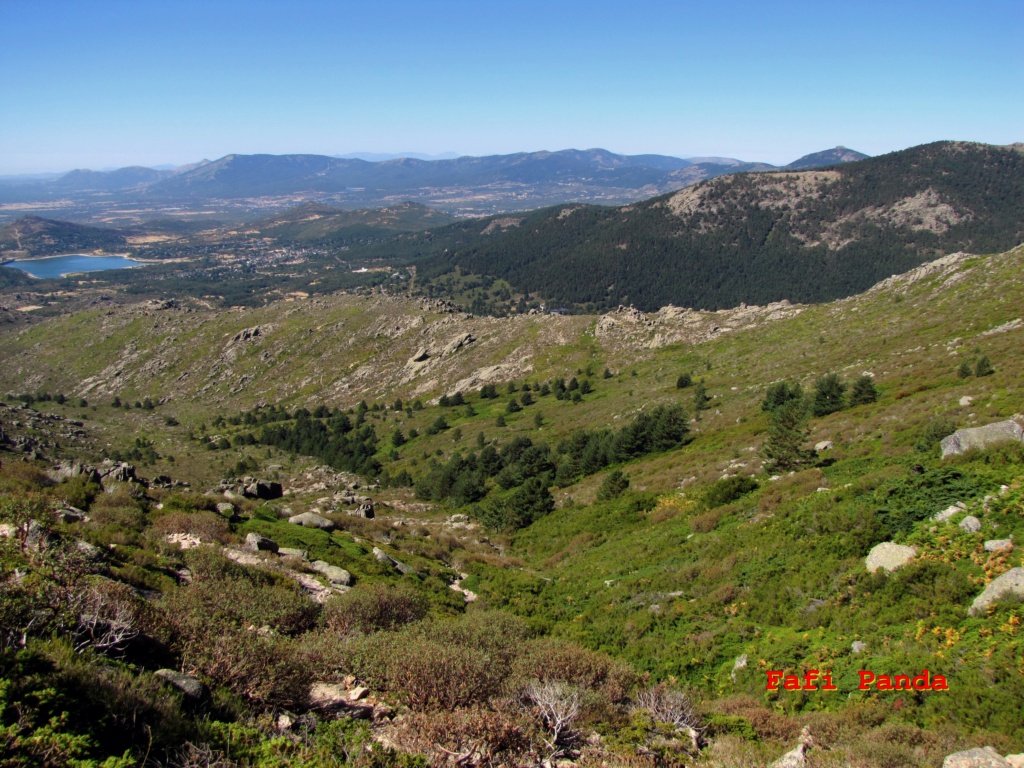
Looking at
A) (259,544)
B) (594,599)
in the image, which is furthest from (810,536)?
(259,544)

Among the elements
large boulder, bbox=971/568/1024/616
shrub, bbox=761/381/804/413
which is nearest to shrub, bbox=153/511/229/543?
large boulder, bbox=971/568/1024/616

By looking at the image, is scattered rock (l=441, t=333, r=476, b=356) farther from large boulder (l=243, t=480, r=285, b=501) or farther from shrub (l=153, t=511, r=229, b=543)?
shrub (l=153, t=511, r=229, b=543)

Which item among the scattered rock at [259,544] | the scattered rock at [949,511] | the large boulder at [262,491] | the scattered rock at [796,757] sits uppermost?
the scattered rock at [949,511]

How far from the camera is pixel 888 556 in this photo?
44.9 feet

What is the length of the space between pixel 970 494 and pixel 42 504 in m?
27.8

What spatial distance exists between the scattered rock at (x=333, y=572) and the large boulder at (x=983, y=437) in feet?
68.3

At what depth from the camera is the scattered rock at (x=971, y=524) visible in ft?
43.5

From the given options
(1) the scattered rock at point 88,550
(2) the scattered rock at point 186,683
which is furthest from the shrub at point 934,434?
(1) the scattered rock at point 88,550

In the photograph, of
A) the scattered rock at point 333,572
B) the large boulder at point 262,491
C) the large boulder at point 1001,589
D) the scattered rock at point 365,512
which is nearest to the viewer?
the large boulder at point 1001,589

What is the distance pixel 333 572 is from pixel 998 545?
1902 centimetres

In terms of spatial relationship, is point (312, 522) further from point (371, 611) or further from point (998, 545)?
point (998, 545)

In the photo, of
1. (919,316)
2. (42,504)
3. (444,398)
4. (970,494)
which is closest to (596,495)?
(970,494)

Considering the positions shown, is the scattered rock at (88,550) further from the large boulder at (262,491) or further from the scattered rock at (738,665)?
the large boulder at (262,491)

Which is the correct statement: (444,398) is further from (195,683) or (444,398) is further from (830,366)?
(195,683)
